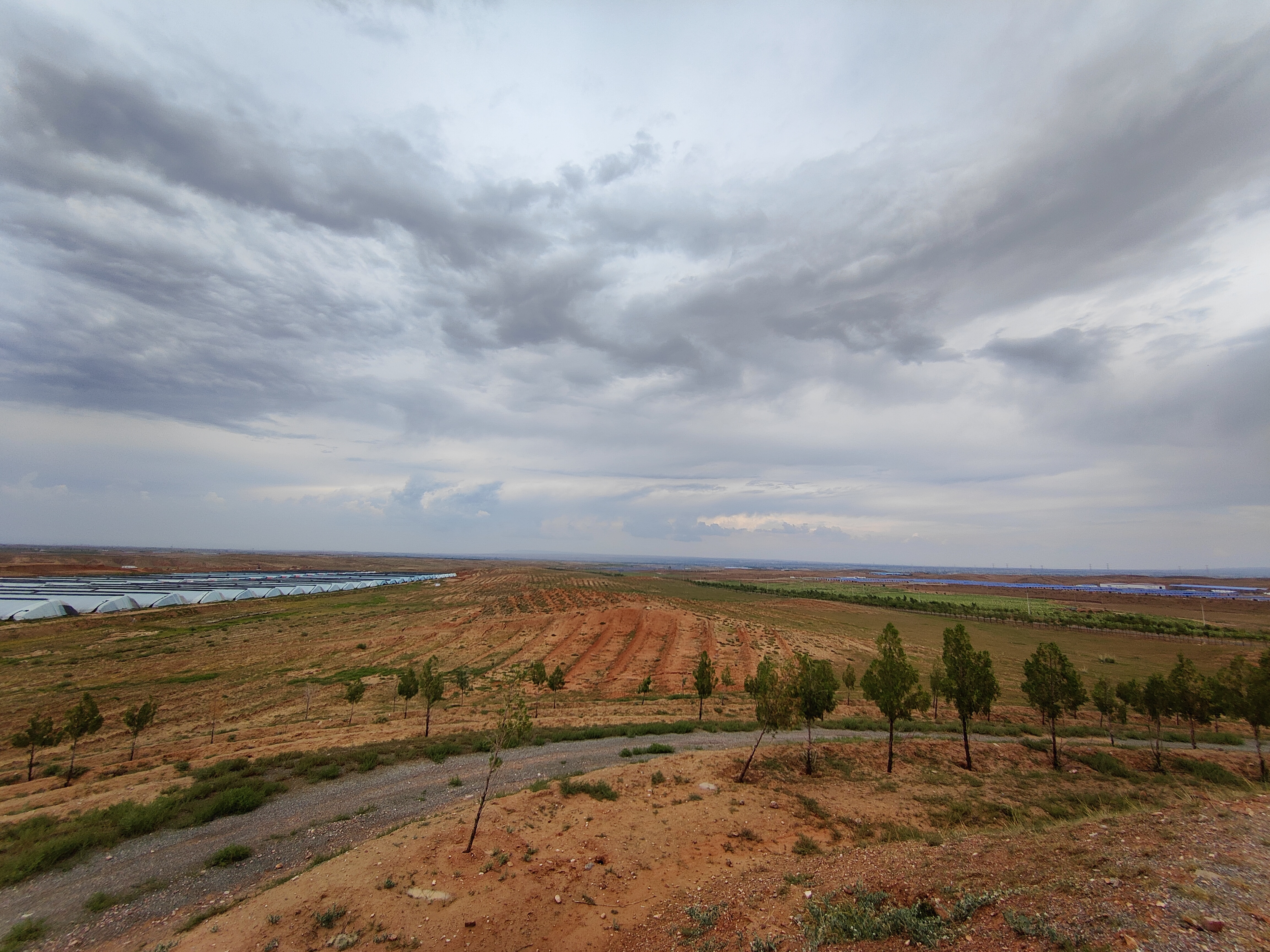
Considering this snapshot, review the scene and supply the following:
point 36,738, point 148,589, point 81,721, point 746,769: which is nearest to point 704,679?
point 746,769

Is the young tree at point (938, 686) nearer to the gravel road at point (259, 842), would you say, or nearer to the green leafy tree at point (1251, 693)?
the green leafy tree at point (1251, 693)

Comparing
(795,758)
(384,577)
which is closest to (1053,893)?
(795,758)

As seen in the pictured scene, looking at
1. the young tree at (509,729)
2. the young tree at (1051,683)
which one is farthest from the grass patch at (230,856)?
the young tree at (1051,683)

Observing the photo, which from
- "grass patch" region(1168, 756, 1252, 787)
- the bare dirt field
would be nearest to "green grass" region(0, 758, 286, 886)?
the bare dirt field

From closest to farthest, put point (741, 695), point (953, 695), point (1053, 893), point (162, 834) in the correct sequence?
point (1053, 893), point (162, 834), point (953, 695), point (741, 695)

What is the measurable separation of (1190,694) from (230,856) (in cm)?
4768

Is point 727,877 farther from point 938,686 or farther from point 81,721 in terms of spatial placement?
point 81,721

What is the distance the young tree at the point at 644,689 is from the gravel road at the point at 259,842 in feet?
56.9

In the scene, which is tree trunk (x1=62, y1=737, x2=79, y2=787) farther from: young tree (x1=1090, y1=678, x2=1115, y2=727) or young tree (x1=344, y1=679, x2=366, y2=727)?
young tree (x1=1090, y1=678, x2=1115, y2=727)

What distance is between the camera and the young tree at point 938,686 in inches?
1054

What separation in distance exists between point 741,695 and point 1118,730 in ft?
89.6

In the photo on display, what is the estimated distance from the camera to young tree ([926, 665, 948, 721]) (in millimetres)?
26781

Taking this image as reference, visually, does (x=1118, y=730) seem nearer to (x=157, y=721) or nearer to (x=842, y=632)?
(x=842, y=632)

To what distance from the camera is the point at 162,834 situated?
54.4 ft
